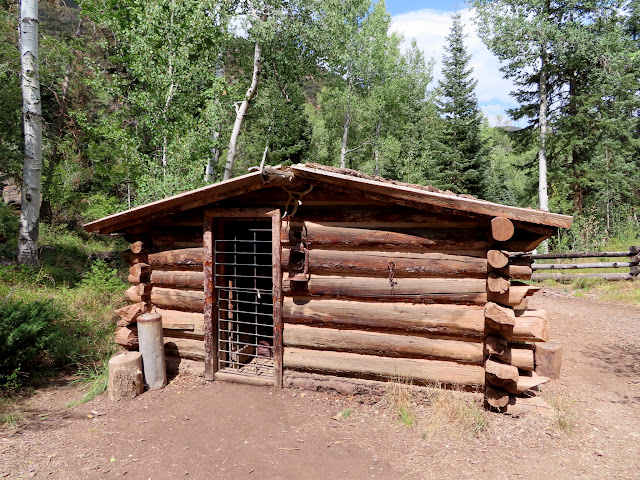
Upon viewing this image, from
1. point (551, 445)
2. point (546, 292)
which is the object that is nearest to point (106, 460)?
point (551, 445)

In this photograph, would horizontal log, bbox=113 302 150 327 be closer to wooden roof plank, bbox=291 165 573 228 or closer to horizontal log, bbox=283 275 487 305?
horizontal log, bbox=283 275 487 305

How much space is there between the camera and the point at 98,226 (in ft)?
20.1

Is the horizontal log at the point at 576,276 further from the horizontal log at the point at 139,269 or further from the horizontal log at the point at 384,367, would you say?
the horizontal log at the point at 139,269

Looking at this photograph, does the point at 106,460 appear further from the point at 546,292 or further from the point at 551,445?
the point at 546,292

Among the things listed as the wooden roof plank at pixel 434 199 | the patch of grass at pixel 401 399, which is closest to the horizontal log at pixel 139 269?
the wooden roof plank at pixel 434 199

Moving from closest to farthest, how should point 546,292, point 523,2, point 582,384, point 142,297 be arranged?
point 582,384 < point 142,297 < point 546,292 < point 523,2

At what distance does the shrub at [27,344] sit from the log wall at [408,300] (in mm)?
2457

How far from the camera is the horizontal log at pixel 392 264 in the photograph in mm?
4875

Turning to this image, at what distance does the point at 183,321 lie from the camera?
627 centimetres

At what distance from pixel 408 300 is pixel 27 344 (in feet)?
19.7

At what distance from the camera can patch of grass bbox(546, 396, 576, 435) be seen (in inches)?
178

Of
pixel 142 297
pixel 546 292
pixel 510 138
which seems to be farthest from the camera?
pixel 510 138

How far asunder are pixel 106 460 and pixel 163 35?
11.0 metres

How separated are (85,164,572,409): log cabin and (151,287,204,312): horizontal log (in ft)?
0.08
